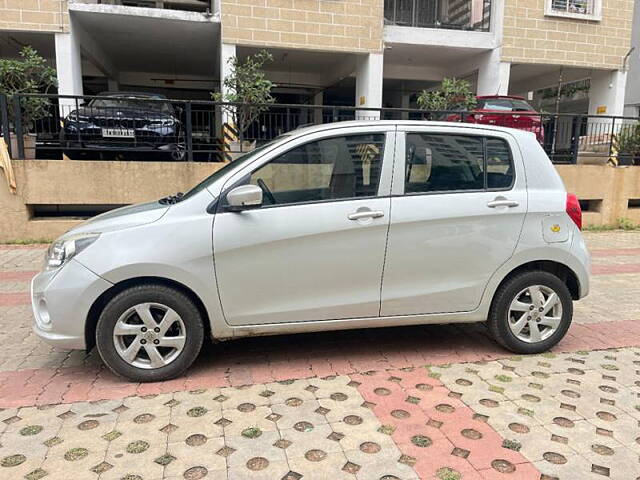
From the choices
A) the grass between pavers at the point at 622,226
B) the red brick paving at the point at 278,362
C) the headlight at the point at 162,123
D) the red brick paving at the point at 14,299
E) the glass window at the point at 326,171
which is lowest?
the red brick paving at the point at 14,299

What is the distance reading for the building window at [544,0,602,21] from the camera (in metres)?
15.5

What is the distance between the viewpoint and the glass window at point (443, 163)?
151 inches

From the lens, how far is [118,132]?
9.22m

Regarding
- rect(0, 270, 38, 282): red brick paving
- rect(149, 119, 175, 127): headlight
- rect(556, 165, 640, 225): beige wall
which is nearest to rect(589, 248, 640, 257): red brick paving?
rect(556, 165, 640, 225): beige wall

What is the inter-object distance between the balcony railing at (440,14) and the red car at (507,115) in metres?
3.96

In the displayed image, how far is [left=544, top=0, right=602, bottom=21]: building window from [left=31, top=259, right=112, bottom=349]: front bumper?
53.4ft

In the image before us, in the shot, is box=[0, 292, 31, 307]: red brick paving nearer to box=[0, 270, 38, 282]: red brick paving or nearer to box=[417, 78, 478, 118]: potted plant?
box=[0, 270, 38, 282]: red brick paving

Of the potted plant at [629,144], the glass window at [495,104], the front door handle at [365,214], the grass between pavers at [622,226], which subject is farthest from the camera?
the glass window at [495,104]

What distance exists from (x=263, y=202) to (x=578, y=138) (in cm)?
995

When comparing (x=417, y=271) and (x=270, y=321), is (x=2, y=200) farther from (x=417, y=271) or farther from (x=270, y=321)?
(x=417, y=271)

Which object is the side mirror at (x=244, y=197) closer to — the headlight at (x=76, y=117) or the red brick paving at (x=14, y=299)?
the red brick paving at (x=14, y=299)

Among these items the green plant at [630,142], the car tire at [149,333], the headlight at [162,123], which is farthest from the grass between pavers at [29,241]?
the green plant at [630,142]

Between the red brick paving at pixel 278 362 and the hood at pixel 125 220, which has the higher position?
the hood at pixel 125 220

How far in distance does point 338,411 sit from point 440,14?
17150 millimetres
